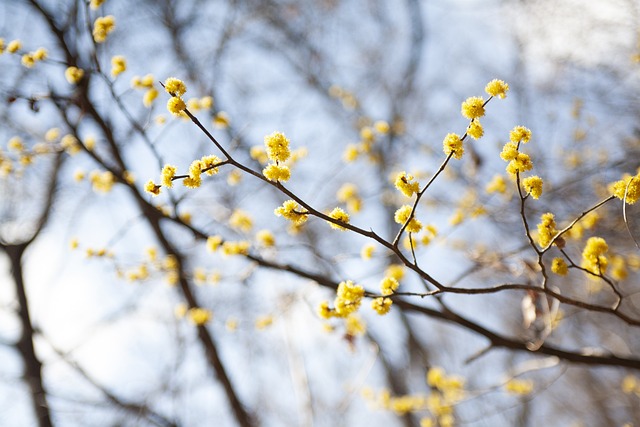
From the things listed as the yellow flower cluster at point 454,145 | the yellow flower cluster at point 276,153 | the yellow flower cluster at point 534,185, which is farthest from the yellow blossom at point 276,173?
the yellow flower cluster at point 534,185

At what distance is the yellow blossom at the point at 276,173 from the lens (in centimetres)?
157

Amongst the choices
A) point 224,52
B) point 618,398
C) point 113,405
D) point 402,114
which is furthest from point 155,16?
point 618,398

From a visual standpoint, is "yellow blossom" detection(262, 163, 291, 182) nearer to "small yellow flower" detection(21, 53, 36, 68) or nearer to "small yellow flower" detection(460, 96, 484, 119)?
"small yellow flower" detection(460, 96, 484, 119)

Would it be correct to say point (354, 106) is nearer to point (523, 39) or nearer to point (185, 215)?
point (523, 39)

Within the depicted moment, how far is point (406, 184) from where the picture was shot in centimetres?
164

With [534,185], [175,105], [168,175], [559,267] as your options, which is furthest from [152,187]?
[559,267]

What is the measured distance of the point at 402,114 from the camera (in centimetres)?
708

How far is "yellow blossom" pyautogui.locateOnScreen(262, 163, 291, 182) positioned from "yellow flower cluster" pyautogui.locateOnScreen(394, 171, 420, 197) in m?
0.41

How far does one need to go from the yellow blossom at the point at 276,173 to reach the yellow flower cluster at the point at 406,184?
407mm

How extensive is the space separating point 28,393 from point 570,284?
22.3 ft

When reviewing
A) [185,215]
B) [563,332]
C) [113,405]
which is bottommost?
[113,405]

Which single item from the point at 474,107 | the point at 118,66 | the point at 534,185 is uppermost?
the point at 118,66

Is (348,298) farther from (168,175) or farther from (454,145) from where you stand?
(168,175)

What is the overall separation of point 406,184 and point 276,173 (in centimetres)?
48
